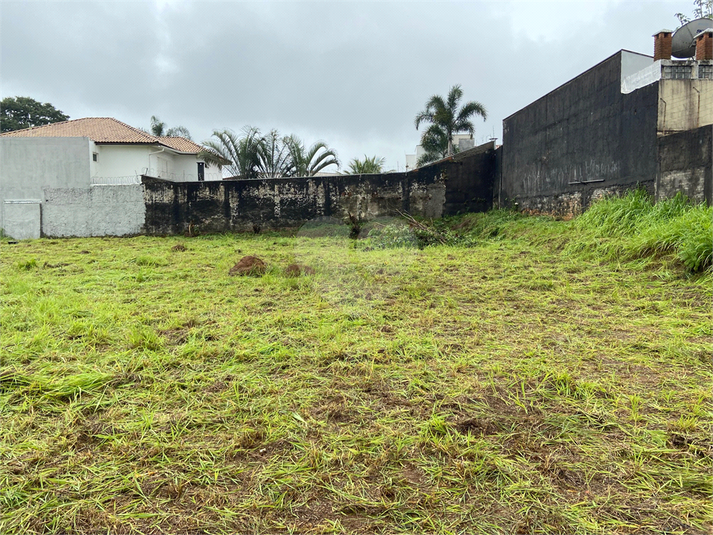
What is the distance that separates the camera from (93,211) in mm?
14117

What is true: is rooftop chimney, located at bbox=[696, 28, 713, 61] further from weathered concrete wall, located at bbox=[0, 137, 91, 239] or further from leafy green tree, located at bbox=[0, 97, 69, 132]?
leafy green tree, located at bbox=[0, 97, 69, 132]

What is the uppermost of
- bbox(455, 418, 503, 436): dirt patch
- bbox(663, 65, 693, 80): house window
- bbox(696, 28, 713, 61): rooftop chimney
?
bbox(696, 28, 713, 61): rooftop chimney

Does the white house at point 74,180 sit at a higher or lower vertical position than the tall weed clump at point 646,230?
higher

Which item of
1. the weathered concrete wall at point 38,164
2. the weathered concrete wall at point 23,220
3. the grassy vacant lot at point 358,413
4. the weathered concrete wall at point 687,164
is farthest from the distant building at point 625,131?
the weathered concrete wall at point 38,164

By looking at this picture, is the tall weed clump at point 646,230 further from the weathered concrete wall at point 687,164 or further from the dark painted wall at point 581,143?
the dark painted wall at point 581,143

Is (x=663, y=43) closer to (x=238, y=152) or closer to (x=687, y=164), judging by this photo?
(x=687, y=164)

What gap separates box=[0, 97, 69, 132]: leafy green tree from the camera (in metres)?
28.2

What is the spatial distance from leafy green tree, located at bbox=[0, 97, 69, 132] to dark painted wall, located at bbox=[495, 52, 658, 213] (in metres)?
30.0

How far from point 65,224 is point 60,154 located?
3.72m

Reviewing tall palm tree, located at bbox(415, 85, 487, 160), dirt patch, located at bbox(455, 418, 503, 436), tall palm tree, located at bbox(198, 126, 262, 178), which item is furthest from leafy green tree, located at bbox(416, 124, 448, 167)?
dirt patch, located at bbox(455, 418, 503, 436)

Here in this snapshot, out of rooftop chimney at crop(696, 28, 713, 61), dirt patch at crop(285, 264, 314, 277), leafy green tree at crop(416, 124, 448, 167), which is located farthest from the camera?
leafy green tree at crop(416, 124, 448, 167)

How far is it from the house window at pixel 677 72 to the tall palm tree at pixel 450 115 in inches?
575

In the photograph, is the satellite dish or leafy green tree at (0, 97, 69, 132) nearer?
the satellite dish

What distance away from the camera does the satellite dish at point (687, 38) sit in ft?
27.6
